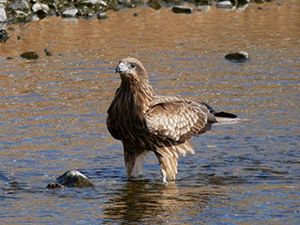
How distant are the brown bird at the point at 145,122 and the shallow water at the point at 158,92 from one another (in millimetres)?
316

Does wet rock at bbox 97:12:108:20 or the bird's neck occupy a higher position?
the bird's neck

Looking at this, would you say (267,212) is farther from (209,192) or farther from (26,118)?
(26,118)

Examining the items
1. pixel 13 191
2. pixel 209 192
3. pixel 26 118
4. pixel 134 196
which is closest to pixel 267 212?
pixel 209 192

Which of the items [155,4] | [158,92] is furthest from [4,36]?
[158,92]

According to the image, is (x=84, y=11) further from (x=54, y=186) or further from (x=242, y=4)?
(x=54, y=186)

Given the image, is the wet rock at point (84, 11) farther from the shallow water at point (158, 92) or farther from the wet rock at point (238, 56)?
the wet rock at point (238, 56)

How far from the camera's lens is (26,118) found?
13.3 meters

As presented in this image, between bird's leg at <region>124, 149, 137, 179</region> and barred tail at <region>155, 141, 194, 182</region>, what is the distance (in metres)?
0.32

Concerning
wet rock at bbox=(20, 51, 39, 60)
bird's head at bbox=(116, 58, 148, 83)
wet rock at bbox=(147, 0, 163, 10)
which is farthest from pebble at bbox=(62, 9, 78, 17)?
bird's head at bbox=(116, 58, 148, 83)

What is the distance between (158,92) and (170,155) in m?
3.71

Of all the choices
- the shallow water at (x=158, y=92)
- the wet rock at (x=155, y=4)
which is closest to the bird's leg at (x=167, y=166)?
the shallow water at (x=158, y=92)

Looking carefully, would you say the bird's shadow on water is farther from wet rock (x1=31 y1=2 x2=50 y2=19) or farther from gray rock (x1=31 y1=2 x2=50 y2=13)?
gray rock (x1=31 y1=2 x2=50 y2=13)

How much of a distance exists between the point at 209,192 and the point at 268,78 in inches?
232

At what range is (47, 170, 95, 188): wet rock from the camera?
1018 cm
